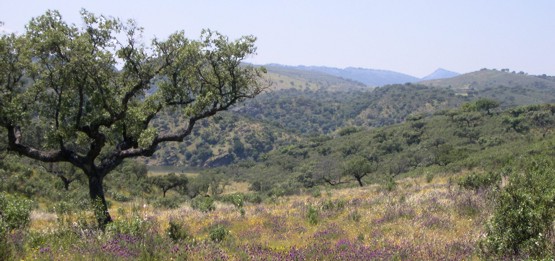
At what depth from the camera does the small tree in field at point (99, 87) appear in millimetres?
12961

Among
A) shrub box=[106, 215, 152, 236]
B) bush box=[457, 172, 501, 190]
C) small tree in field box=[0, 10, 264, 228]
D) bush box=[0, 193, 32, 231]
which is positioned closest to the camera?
shrub box=[106, 215, 152, 236]

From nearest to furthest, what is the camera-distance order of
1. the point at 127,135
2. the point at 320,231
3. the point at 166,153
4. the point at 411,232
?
the point at 411,232, the point at 320,231, the point at 127,135, the point at 166,153

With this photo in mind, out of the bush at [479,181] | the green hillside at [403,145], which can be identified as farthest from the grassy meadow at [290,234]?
the green hillside at [403,145]

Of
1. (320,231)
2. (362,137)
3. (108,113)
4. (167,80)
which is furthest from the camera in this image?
(362,137)

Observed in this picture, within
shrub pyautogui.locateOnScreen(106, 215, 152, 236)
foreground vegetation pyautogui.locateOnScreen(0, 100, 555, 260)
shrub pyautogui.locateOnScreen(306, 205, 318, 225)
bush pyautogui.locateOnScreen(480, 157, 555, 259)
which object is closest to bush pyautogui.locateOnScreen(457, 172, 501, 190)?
foreground vegetation pyautogui.locateOnScreen(0, 100, 555, 260)

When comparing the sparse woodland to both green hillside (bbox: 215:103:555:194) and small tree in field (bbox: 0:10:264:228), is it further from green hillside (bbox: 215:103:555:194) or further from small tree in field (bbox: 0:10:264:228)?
green hillside (bbox: 215:103:555:194)

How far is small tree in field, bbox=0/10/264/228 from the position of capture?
42.5ft

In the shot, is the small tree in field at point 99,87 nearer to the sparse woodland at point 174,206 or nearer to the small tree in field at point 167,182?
the sparse woodland at point 174,206

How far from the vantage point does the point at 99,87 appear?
44.9ft

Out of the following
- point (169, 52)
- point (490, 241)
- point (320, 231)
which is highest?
point (169, 52)

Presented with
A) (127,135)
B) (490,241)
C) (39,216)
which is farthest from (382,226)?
(39,216)

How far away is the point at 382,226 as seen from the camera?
38.8ft

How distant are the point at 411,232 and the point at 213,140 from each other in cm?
17321

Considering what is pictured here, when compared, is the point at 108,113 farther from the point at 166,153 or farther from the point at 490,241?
the point at 166,153
